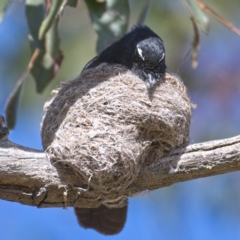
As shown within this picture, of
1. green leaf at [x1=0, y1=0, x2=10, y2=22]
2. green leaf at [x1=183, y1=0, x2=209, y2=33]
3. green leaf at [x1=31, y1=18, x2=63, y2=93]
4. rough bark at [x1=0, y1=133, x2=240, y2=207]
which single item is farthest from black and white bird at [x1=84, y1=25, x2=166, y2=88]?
green leaf at [x1=0, y1=0, x2=10, y2=22]

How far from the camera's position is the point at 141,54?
422 centimetres

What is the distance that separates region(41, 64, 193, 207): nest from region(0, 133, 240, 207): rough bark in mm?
76

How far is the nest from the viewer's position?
10.5 feet

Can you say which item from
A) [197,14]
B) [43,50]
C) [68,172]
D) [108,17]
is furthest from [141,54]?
Result: [68,172]

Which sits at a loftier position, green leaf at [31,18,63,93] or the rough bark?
green leaf at [31,18,63,93]

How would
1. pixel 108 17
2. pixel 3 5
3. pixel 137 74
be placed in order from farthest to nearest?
pixel 137 74, pixel 108 17, pixel 3 5

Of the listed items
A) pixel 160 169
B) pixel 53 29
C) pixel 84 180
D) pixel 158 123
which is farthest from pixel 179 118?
pixel 53 29

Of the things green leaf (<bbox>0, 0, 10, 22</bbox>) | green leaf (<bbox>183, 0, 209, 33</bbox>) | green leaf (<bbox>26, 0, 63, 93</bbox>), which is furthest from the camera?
green leaf (<bbox>26, 0, 63, 93</bbox>)

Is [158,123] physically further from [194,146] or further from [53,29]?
[53,29]

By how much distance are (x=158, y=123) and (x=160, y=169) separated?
0.30m

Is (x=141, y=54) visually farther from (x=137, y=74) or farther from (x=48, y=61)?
(x=48, y=61)

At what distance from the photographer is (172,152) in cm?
345

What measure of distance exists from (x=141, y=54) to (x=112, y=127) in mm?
1049

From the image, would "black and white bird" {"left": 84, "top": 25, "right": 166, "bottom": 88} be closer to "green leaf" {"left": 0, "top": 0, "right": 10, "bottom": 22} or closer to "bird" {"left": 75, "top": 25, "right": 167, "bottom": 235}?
"bird" {"left": 75, "top": 25, "right": 167, "bottom": 235}
